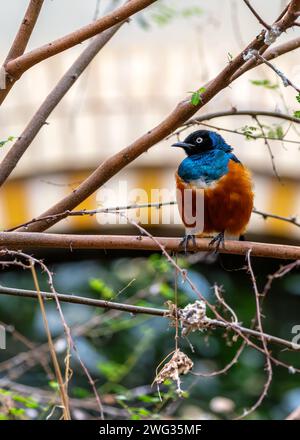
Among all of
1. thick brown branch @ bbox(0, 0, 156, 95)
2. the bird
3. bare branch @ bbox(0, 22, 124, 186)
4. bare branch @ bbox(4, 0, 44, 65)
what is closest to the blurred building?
the bird

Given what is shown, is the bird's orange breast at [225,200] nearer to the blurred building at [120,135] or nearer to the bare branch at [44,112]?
the bare branch at [44,112]

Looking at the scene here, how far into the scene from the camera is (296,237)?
4.55 metres

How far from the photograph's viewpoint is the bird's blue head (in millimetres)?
3273

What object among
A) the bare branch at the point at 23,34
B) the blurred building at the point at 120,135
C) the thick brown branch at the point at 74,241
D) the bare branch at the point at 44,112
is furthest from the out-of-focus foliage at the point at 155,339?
the bare branch at the point at 23,34

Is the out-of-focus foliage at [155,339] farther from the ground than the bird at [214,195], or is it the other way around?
the bird at [214,195]

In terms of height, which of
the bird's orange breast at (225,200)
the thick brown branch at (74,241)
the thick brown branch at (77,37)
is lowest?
the thick brown branch at (74,241)

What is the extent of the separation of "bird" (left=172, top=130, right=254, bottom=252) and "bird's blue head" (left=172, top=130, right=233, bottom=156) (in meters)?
0.06

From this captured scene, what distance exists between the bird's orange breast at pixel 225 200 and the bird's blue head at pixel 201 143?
0.17 m

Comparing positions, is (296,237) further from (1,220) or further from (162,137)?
(162,137)

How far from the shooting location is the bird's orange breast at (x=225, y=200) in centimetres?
306

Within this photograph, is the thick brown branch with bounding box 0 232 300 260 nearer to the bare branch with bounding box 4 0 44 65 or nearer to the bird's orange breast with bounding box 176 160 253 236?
the bare branch with bounding box 4 0 44 65

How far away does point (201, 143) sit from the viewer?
3.28 m

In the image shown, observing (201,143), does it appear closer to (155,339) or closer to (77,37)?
A: (77,37)
